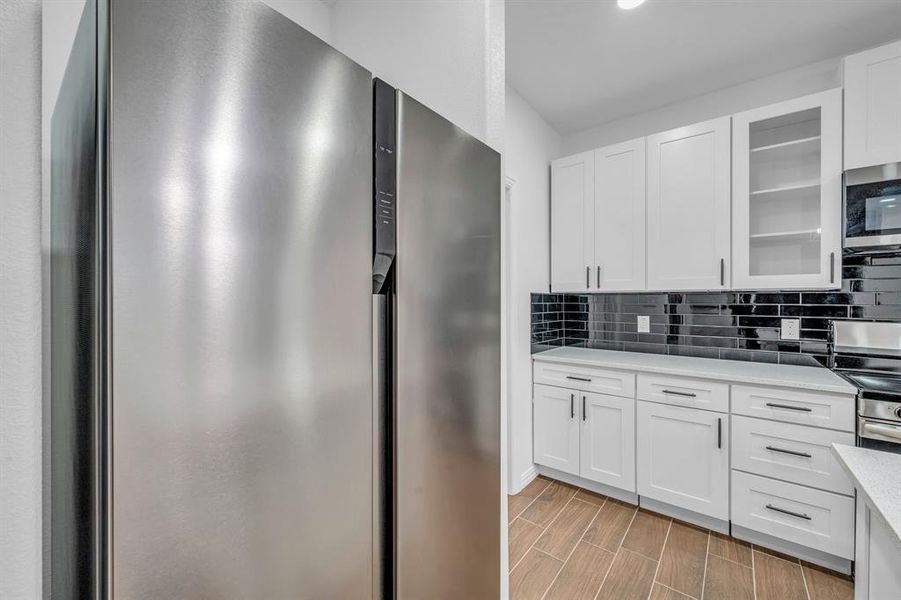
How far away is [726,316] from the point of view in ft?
8.79

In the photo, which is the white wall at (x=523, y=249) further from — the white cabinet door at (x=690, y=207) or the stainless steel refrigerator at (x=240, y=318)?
the stainless steel refrigerator at (x=240, y=318)

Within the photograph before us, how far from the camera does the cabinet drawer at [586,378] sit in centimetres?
250

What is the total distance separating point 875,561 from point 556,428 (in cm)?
190

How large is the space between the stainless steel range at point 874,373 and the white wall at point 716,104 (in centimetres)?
145

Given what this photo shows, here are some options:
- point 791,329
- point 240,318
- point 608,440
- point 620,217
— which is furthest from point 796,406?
point 240,318

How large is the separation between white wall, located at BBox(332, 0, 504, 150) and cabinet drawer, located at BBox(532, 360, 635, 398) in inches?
73.2

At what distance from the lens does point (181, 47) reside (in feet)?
1.51

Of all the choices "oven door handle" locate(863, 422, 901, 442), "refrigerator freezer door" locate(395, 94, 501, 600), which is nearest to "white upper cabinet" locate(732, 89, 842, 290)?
"oven door handle" locate(863, 422, 901, 442)

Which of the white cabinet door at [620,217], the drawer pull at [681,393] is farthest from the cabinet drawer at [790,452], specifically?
the white cabinet door at [620,217]

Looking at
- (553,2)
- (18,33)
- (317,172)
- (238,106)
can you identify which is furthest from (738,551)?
(18,33)

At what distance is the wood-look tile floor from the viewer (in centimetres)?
179

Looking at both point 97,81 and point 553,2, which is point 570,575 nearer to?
point 97,81

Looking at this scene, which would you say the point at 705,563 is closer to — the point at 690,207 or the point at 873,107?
the point at 690,207

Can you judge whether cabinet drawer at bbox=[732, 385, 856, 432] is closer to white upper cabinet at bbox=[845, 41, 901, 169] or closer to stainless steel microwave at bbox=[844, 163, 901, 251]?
stainless steel microwave at bbox=[844, 163, 901, 251]
